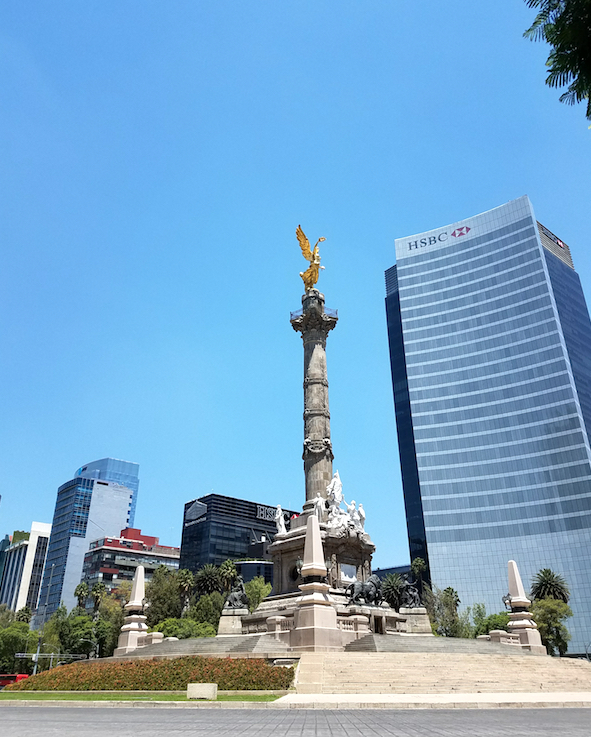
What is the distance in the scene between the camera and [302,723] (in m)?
10.1

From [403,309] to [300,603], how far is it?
8862 centimetres

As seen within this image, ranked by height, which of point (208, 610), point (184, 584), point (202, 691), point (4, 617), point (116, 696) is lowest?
point (116, 696)

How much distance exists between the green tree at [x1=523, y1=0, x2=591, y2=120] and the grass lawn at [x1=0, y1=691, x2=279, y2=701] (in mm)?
15409

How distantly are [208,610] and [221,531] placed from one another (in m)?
59.5

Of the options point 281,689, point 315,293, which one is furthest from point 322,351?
point 281,689

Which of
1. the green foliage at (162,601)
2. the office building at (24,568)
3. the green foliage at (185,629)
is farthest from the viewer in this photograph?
the office building at (24,568)

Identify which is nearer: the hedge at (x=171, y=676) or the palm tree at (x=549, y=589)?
the hedge at (x=171, y=676)

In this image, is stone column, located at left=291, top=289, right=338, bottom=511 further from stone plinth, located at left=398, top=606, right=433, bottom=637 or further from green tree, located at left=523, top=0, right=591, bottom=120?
green tree, located at left=523, top=0, right=591, bottom=120

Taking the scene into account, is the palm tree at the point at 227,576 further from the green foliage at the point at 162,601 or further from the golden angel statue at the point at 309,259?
the golden angel statue at the point at 309,259

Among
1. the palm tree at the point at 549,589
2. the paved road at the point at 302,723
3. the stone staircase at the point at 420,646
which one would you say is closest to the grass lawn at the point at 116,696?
the paved road at the point at 302,723

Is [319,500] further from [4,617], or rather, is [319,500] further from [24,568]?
[24,568]

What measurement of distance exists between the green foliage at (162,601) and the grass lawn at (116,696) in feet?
162

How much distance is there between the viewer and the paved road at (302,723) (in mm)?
8466

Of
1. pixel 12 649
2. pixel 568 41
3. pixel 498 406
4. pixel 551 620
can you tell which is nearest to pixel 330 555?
pixel 568 41
